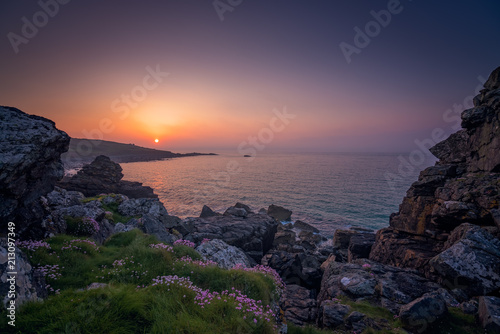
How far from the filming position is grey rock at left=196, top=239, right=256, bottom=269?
Result: 1349 centimetres

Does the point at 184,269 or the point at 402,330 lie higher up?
the point at 184,269

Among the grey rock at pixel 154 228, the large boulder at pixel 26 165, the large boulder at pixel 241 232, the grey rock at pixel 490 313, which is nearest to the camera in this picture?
the large boulder at pixel 26 165

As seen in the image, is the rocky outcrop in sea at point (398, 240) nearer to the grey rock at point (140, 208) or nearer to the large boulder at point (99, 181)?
the grey rock at point (140, 208)

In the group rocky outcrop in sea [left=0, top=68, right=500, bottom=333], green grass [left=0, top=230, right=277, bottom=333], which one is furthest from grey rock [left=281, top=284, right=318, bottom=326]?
green grass [left=0, top=230, right=277, bottom=333]

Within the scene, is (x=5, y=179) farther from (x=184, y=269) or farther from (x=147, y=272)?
(x=184, y=269)

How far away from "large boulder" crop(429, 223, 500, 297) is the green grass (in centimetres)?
1054

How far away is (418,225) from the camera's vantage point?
18.5m

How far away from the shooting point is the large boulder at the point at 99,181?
43.9 m

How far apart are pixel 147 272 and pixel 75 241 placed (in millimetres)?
4620

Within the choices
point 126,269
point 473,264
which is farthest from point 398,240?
point 126,269

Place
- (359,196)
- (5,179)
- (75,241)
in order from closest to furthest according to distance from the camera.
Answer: (5,179)
(75,241)
(359,196)

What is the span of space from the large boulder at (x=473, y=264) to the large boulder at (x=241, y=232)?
60.6ft

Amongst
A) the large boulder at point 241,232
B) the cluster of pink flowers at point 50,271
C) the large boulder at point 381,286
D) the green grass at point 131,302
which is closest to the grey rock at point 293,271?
the large boulder at point 241,232

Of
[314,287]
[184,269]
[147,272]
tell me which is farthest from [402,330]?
[314,287]
